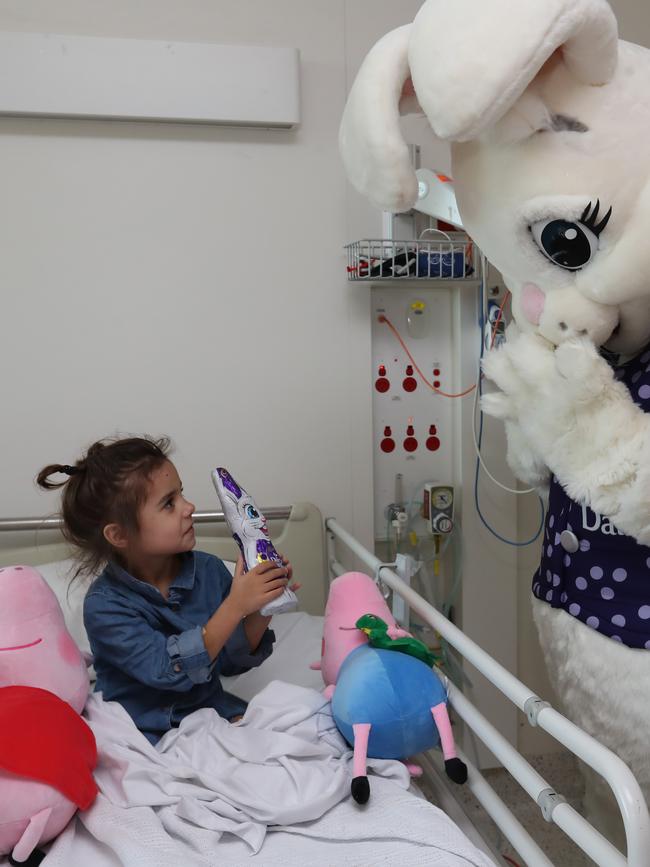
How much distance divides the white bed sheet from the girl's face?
0.44m

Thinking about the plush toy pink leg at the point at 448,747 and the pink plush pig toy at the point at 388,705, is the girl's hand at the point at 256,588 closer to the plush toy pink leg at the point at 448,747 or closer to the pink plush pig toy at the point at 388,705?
the pink plush pig toy at the point at 388,705

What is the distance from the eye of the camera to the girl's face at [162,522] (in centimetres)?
135

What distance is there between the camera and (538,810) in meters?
1.97

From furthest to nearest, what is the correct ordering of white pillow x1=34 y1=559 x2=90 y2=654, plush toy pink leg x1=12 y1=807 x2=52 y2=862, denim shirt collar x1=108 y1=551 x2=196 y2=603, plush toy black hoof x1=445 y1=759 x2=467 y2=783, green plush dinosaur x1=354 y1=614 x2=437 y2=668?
white pillow x1=34 y1=559 x2=90 y2=654 < denim shirt collar x1=108 y1=551 x2=196 y2=603 < green plush dinosaur x1=354 y1=614 x2=437 y2=668 < plush toy black hoof x1=445 y1=759 x2=467 y2=783 < plush toy pink leg x1=12 y1=807 x2=52 y2=862

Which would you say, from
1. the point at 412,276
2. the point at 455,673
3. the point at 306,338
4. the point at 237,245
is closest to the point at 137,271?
the point at 237,245

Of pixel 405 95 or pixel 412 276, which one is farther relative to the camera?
pixel 412 276

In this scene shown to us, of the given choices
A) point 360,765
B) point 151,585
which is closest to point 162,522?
point 151,585

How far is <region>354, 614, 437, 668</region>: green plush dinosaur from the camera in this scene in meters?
1.18

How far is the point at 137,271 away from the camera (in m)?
1.94

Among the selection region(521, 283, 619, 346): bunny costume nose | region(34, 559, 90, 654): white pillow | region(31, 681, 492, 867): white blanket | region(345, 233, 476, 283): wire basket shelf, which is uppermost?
region(345, 233, 476, 283): wire basket shelf

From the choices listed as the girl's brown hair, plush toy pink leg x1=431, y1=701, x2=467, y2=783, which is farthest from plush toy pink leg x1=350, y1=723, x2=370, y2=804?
the girl's brown hair

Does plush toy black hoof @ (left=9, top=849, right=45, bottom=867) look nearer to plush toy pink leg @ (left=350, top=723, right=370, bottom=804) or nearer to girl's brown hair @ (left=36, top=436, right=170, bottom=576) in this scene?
plush toy pink leg @ (left=350, top=723, right=370, bottom=804)

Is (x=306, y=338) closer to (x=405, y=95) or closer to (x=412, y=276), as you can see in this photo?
(x=412, y=276)

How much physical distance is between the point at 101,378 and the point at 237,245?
499 mm
